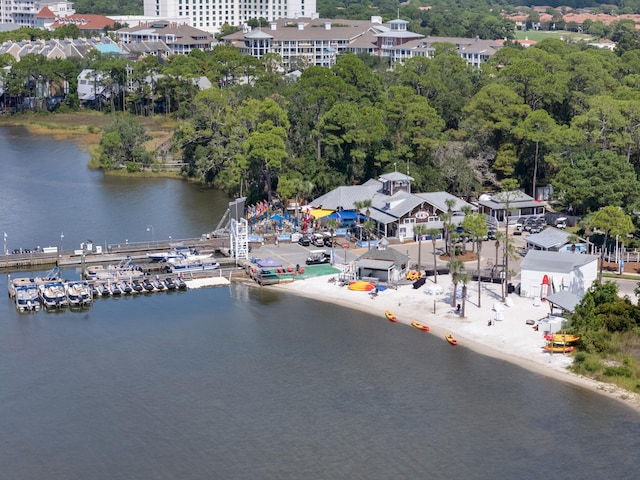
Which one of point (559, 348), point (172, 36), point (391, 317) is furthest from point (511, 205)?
point (172, 36)

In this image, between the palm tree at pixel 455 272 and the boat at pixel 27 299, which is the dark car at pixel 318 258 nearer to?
the palm tree at pixel 455 272

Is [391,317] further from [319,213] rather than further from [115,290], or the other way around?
[319,213]

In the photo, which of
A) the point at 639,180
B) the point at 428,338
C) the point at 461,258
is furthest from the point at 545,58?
the point at 428,338

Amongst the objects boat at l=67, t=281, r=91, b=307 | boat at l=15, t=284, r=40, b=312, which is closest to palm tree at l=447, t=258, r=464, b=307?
boat at l=67, t=281, r=91, b=307

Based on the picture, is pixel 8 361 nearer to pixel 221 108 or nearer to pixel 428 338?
pixel 428 338

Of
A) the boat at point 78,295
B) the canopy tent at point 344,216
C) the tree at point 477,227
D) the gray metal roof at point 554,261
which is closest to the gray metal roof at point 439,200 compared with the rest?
the canopy tent at point 344,216
